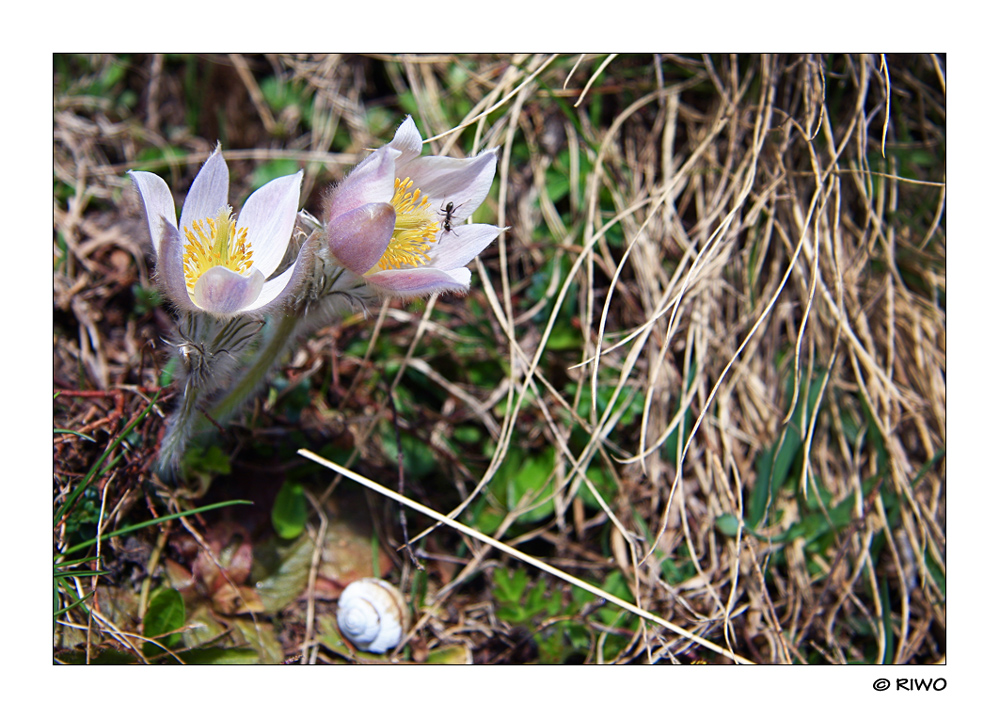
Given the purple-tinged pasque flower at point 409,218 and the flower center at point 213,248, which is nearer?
the purple-tinged pasque flower at point 409,218

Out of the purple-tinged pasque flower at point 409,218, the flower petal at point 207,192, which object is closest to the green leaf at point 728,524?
the purple-tinged pasque flower at point 409,218

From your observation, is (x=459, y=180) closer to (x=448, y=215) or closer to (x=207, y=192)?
(x=448, y=215)

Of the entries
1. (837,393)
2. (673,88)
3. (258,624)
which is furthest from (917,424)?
(258,624)

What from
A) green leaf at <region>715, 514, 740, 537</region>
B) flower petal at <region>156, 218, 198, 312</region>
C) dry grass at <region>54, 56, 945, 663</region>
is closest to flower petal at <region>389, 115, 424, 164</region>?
dry grass at <region>54, 56, 945, 663</region>

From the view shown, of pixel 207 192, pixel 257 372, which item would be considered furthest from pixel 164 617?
pixel 207 192

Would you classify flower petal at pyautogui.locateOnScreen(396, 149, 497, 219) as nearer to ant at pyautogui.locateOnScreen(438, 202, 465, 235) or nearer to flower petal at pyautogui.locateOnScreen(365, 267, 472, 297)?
ant at pyautogui.locateOnScreen(438, 202, 465, 235)

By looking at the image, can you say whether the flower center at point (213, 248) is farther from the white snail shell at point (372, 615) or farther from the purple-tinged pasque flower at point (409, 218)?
the white snail shell at point (372, 615)
